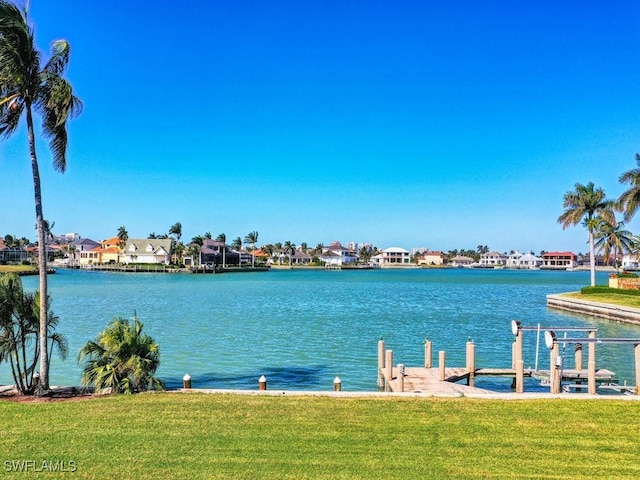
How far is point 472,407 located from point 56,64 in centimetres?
1369

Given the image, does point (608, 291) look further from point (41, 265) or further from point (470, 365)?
point (41, 265)

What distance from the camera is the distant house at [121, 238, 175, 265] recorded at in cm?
15338

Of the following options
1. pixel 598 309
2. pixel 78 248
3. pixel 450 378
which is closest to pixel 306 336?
pixel 450 378

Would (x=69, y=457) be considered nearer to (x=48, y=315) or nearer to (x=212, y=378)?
(x=48, y=315)

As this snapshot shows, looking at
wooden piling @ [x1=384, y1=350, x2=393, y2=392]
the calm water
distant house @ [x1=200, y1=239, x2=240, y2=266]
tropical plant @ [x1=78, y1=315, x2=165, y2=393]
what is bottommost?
the calm water

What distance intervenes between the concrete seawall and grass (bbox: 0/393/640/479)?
29340 mm

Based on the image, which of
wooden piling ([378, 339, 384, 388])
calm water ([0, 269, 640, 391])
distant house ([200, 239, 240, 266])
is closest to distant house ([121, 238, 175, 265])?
distant house ([200, 239, 240, 266])

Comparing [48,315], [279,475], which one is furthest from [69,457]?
[48,315]

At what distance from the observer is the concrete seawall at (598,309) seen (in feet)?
119

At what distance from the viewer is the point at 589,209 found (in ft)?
193

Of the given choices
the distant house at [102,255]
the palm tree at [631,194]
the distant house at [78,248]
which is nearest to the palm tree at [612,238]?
the palm tree at [631,194]

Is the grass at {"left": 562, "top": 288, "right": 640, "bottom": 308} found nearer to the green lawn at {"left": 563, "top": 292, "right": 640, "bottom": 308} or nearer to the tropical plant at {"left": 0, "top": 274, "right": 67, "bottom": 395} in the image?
the green lawn at {"left": 563, "top": 292, "right": 640, "bottom": 308}

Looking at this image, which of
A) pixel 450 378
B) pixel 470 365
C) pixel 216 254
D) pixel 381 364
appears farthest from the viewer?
pixel 216 254

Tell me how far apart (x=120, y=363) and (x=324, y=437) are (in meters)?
6.43
